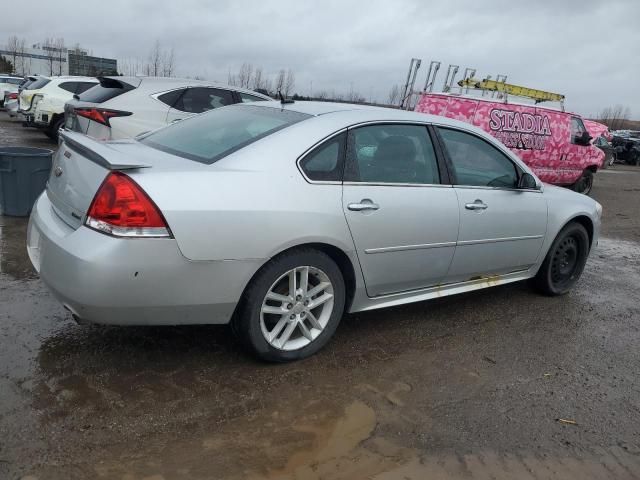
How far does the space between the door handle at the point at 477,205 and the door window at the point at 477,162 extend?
0.50 ft

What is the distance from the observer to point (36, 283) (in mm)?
4332

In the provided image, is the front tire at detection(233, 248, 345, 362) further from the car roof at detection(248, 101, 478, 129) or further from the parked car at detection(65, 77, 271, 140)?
the parked car at detection(65, 77, 271, 140)

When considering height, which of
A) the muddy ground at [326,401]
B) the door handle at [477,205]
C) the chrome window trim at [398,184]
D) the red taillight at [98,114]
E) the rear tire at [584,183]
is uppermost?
the chrome window trim at [398,184]

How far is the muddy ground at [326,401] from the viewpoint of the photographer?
252 centimetres

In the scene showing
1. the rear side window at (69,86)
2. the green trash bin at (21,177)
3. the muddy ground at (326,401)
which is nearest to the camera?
the muddy ground at (326,401)

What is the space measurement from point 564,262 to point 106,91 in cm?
603

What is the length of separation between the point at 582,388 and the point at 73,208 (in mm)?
3173

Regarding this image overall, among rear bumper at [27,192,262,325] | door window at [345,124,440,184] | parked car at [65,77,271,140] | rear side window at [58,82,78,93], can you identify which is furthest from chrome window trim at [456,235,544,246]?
rear side window at [58,82,78,93]

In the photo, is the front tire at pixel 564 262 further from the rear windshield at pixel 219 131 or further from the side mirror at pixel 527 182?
the rear windshield at pixel 219 131

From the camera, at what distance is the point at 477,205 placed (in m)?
4.11

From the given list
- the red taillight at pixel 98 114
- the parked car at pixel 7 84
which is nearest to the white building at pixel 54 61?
the parked car at pixel 7 84

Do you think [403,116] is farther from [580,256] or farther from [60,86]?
[60,86]

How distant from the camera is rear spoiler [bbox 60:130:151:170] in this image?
2822 mm

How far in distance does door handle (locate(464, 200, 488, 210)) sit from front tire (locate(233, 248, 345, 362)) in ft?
3.92
